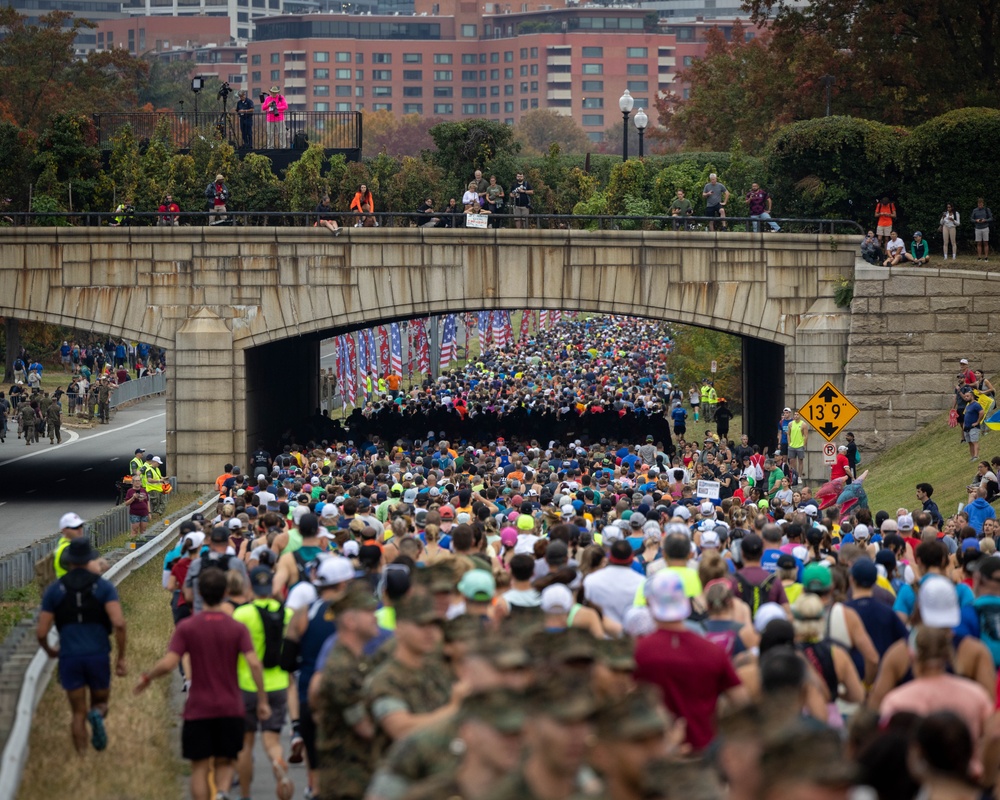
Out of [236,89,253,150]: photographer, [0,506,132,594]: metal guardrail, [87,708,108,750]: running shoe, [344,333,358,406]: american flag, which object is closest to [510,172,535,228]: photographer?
[236,89,253,150]: photographer

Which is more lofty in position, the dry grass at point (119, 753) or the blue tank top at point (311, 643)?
the blue tank top at point (311, 643)

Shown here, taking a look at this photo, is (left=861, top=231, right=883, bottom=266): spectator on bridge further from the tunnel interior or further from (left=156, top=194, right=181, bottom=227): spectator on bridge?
(left=156, top=194, right=181, bottom=227): spectator on bridge

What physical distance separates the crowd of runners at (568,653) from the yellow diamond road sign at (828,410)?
24.2 feet

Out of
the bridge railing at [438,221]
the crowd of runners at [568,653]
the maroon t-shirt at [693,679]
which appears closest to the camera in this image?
the crowd of runners at [568,653]

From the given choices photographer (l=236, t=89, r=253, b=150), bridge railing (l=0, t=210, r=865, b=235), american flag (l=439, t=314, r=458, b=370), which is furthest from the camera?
american flag (l=439, t=314, r=458, b=370)

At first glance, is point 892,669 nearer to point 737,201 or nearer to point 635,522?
point 635,522

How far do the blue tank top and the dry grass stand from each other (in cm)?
142

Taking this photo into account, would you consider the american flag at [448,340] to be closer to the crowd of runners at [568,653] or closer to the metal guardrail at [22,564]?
the metal guardrail at [22,564]

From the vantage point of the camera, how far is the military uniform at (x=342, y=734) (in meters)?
8.55

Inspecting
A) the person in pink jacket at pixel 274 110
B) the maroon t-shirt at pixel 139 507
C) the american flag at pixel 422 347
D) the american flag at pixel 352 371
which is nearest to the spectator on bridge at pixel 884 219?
the maroon t-shirt at pixel 139 507

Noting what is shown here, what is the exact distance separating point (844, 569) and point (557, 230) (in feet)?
78.6

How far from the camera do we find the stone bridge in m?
35.4

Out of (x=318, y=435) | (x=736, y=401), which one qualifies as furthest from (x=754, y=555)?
(x=736, y=401)

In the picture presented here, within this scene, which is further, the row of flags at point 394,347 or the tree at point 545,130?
the tree at point 545,130
